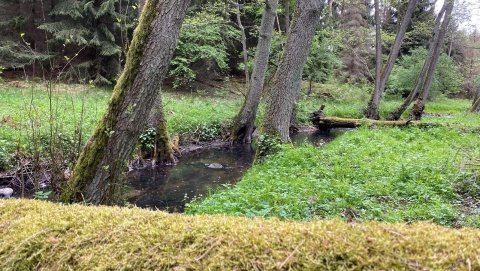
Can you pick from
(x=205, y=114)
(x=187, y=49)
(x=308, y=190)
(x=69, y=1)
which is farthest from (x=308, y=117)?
(x=69, y=1)

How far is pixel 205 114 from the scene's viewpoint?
1407cm

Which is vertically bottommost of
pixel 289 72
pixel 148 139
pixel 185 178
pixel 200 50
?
pixel 185 178

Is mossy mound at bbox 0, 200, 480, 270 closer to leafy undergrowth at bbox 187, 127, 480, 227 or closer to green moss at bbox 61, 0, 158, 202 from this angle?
leafy undergrowth at bbox 187, 127, 480, 227

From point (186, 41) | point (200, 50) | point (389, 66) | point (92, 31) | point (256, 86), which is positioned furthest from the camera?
point (186, 41)

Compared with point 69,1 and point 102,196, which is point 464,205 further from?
point 69,1

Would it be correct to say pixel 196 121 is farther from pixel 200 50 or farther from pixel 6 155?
pixel 200 50

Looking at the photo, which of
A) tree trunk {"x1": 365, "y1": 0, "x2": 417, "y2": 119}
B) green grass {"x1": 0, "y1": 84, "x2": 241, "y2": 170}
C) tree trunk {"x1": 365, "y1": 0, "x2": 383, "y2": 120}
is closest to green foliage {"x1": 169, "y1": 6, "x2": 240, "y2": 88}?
green grass {"x1": 0, "y1": 84, "x2": 241, "y2": 170}

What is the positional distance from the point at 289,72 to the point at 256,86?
518 centimetres

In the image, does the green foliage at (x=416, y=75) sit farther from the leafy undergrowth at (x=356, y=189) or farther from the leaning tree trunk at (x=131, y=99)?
the leaning tree trunk at (x=131, y=99)

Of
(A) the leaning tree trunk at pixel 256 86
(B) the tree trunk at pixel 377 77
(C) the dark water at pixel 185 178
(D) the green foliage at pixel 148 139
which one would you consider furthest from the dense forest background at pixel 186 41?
(C) the dark water at pixel 185 178

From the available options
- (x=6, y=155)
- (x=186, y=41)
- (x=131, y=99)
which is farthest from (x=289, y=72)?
(x=186, y=41)

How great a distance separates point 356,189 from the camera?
4914 mm

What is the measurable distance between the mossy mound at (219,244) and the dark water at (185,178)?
388cm

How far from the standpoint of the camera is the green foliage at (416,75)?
26.7m
